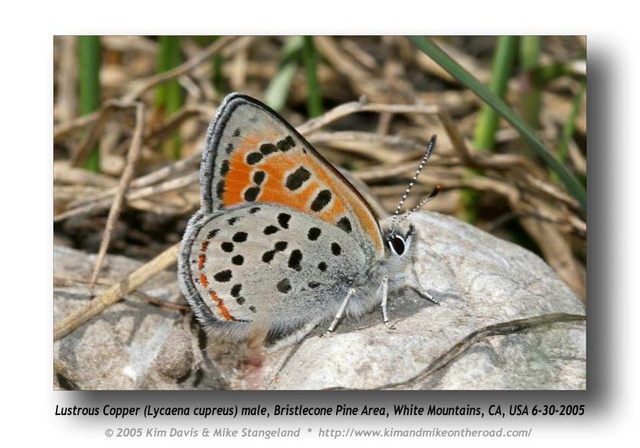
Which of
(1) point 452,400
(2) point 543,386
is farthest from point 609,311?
(1) point 452,400

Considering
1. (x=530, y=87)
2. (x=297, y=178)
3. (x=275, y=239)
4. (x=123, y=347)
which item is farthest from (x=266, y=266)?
(x=530, y=87)

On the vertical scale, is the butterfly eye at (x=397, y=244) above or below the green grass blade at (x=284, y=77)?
below

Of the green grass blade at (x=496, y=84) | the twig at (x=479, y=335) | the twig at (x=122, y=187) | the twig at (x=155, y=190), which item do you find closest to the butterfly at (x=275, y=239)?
the twig at (x=479, y=335)

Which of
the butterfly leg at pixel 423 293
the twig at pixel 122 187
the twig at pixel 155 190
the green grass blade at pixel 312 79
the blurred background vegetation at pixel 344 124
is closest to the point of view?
the butterfly leg at pixel 423 293

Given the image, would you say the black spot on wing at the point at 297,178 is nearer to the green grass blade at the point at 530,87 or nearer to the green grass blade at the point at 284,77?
the green grass blade at the point at 284,77

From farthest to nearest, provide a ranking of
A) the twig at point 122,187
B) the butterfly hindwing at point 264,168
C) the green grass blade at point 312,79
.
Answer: the green grass blade at point 312,79, the twig at point 122,187, the butterfly hindwing at point 264,168

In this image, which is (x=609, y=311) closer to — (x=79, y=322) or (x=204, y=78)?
(x=79, y=322)

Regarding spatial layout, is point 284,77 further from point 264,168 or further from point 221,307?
point 221,307

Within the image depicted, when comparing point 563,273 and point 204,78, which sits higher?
point 204,78
